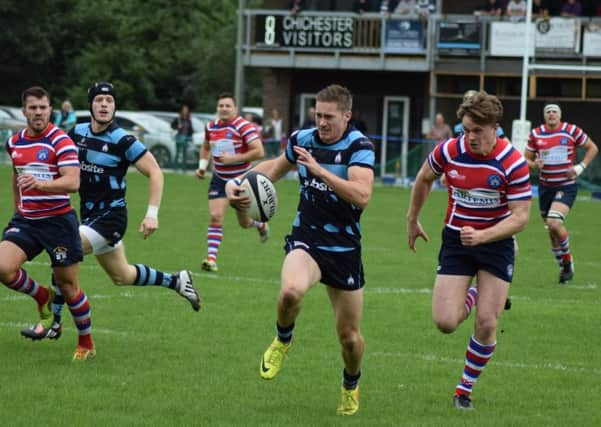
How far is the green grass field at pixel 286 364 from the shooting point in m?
7.50

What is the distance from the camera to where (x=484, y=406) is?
307 inches

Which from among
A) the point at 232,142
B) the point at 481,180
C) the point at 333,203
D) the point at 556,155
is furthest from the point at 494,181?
the point at 232,142

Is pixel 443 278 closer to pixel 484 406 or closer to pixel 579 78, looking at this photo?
pixel 484 406

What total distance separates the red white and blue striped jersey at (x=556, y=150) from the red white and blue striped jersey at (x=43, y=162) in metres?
7.92

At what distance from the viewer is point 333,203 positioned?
7.44 m

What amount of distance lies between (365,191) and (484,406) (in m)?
1.68

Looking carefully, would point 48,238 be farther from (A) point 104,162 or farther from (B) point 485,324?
(B) point 485,324

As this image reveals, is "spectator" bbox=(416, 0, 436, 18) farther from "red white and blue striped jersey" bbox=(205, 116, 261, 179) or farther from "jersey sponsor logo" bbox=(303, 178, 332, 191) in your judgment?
"jersey sponsor logo" bbox=(303, 178, 332, 191)

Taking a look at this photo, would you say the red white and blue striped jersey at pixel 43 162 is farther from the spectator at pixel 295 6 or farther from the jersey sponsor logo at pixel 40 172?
the spectator at pixel 295 6

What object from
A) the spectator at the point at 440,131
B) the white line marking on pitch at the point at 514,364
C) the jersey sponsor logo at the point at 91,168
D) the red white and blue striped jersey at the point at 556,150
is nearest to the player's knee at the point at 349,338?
the white line marking on pitch at the point at 514,364

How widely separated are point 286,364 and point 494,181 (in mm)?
2283

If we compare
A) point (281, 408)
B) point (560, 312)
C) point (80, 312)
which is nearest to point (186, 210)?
point (560, 312)

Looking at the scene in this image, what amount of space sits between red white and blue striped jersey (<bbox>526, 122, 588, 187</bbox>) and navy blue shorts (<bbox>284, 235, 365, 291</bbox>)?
8.16 metres

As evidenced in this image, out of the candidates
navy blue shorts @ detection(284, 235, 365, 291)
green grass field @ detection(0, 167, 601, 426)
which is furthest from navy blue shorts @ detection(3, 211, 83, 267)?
navy blue shorts @ detection(284, 235, 365, 291)
